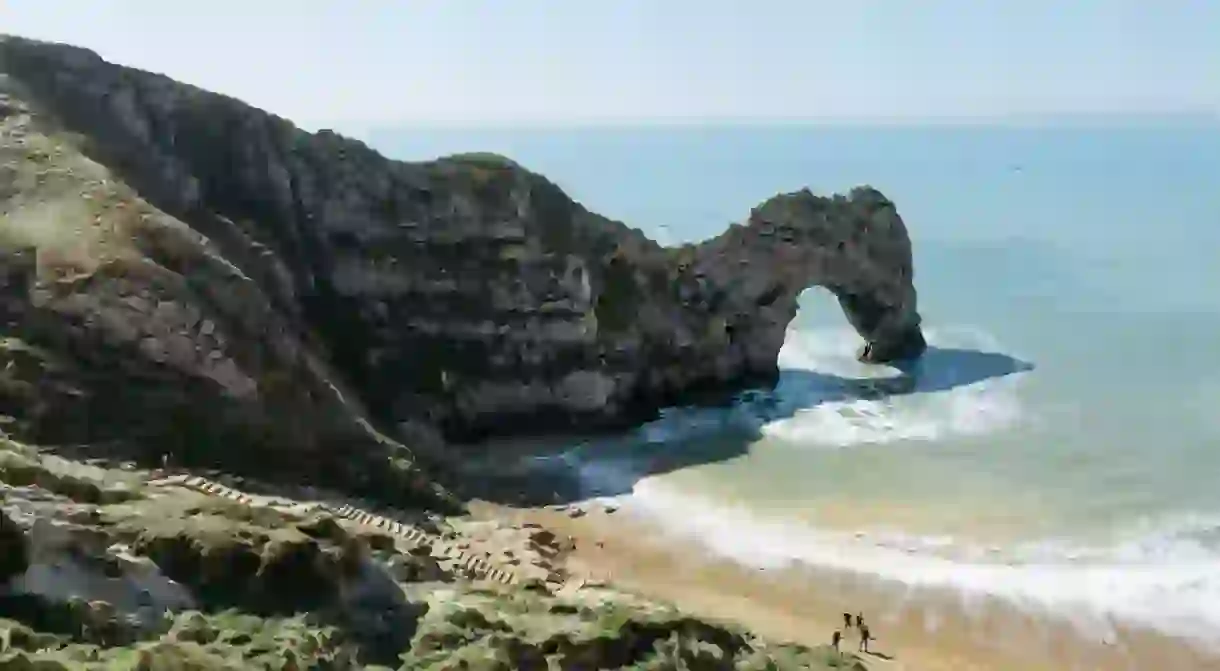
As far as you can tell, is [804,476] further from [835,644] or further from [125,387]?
[125,387]

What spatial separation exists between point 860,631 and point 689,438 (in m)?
19.4

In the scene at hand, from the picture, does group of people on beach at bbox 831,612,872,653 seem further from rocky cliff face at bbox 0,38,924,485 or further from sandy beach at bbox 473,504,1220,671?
rocky cliff face at bbox 0,38,924,485

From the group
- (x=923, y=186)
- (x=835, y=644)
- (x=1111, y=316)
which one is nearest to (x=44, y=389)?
(x=835, y=644)

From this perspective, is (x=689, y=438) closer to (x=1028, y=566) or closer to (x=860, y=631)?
(x=1028, y=566)

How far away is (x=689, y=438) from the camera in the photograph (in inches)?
1935

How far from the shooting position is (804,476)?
145ft

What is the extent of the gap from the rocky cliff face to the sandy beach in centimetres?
1037

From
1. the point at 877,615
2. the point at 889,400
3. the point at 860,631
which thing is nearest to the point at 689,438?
the point at 889,400

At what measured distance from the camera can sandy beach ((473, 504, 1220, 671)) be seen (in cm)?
2992

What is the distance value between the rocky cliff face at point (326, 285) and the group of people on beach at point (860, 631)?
54.0 feet

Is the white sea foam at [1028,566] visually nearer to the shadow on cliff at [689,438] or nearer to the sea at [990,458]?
the sea at [990,458]

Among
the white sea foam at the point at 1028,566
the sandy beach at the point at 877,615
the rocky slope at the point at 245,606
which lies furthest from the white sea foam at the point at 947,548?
the rocky slope at the point at 245,606

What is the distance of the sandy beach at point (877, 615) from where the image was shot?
29.9 meters

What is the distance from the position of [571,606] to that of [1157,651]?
18.0 m
